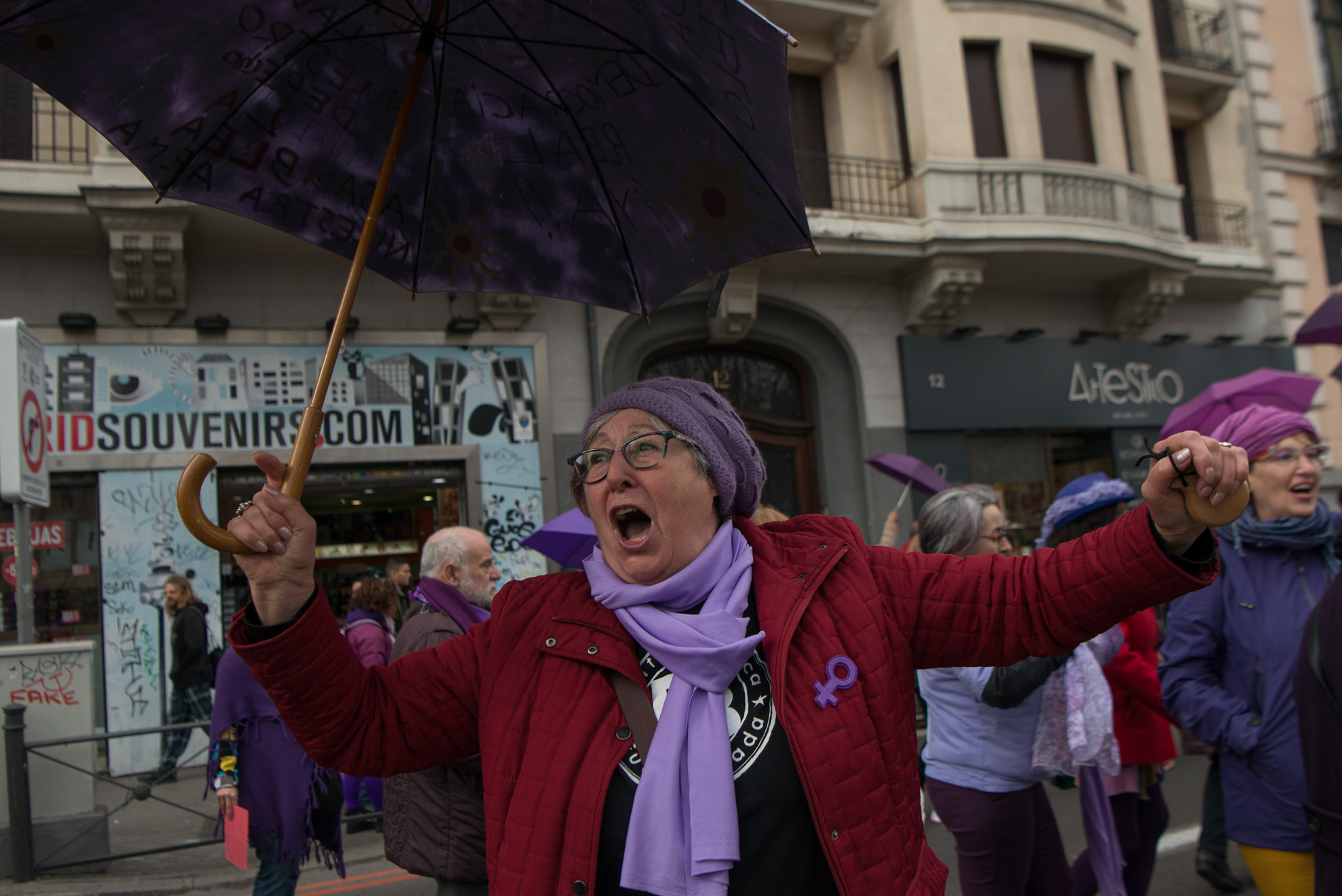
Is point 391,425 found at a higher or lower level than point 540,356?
lower

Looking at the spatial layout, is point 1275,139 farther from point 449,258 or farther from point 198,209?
point 449,258

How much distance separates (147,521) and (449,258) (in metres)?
8.31

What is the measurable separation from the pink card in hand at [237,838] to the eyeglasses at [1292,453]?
4.01 metres

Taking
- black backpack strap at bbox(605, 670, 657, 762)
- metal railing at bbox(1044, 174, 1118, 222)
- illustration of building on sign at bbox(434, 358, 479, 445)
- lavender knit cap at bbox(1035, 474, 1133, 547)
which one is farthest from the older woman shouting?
metal railing at bbox(1044, 174, 1118, 222)

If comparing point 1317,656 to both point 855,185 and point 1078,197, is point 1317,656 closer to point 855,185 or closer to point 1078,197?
point 855,185

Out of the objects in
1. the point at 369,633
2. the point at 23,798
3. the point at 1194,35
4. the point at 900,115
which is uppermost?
the point at 1194,35

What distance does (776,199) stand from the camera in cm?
233

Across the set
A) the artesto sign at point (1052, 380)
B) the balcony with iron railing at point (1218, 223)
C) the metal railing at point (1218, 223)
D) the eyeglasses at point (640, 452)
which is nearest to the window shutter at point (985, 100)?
the artesto sign at point (1052, 380)

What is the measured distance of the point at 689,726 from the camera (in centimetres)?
171

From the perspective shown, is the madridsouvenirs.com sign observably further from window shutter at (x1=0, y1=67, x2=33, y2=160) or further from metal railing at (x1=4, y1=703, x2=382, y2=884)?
metal railing at (x1=4, y1=703, x2=382, y2=884)

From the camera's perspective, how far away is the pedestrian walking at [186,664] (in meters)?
8.47

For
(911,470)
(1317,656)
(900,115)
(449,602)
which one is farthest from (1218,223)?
(449,602)

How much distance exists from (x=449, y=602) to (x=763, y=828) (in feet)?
6.76

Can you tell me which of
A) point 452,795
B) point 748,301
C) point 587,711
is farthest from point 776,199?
point 748,301
